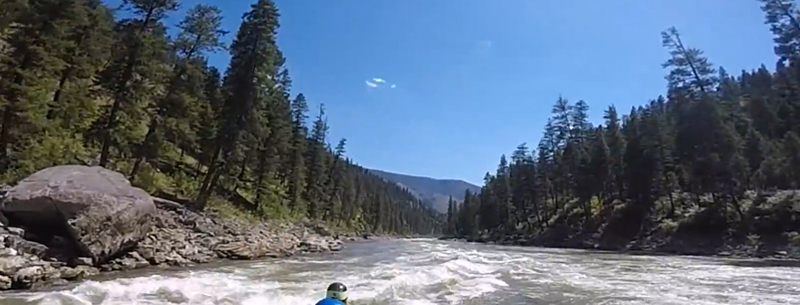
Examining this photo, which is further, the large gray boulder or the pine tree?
the pine tree

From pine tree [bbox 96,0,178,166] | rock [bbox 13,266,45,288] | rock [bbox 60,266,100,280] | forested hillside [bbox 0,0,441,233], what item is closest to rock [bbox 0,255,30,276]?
rock [bbox 13,266,45,288]

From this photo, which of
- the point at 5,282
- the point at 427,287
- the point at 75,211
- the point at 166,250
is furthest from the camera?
the point at 166,250

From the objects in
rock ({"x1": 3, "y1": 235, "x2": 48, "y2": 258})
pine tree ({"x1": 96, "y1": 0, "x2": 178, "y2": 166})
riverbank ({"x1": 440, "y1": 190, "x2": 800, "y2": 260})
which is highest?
pine tree ({"x1": 96, "y1": 0, "x2": 178, "y2": 166})

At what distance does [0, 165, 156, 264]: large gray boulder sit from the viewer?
49.8 ft

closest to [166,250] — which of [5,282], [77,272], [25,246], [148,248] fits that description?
[148,248]

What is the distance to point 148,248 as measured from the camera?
18391mm

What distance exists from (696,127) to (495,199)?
204 ft

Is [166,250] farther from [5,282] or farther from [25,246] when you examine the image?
[5,282]

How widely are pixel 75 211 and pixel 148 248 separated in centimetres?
358

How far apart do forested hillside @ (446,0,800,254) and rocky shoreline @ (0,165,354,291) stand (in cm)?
2859

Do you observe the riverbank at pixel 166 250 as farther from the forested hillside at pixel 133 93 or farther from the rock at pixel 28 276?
the forested hillside at pixel 133 93

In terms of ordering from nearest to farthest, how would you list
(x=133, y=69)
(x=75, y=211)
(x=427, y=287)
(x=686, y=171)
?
(x=427, y=287) < (x=75, y=211) < (x=133, y=69) < (x=686, y=171)

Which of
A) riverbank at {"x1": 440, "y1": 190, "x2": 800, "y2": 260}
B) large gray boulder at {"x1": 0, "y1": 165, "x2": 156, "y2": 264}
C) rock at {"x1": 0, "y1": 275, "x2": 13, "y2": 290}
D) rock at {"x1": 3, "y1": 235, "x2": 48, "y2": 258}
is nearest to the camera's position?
rock at {"x1": 0, "y1": 275, "x2": 13, "y2": 290}

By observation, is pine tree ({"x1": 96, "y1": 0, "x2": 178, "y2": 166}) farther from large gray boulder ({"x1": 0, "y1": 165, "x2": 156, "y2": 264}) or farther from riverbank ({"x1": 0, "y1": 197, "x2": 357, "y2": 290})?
large gray boulder ({"x1": 0, "y1": 165, "x2": 156, "y2": 264})
